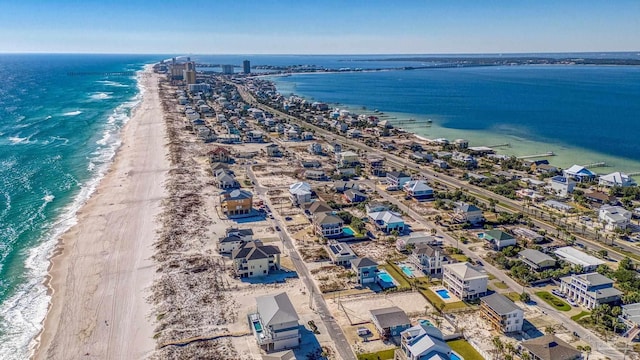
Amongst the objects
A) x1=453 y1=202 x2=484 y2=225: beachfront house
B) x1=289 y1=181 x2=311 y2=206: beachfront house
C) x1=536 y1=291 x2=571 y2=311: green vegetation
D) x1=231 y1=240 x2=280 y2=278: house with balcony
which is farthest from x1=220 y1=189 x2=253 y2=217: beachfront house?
x1=536 y1=291 x2=571 y2=311: green vegetation

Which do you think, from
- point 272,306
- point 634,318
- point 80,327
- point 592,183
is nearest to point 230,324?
point 272,306

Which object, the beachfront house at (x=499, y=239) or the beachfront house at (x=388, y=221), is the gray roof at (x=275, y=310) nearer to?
the beachfront house at (x=388, y=221)

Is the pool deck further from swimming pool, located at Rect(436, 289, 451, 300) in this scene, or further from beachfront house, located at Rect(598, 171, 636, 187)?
beachfront house, located at Rect(598, 171, 636, 187)

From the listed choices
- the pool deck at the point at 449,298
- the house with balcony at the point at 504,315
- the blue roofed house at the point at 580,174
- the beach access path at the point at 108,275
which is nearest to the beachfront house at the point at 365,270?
the pool deck at the point at 449,298

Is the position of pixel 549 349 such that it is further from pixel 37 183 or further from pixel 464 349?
pixel 37 183

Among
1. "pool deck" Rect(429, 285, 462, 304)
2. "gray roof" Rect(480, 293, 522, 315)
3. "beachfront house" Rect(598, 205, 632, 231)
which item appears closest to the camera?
"gray roof" Rect(480, 293, 522, 315)

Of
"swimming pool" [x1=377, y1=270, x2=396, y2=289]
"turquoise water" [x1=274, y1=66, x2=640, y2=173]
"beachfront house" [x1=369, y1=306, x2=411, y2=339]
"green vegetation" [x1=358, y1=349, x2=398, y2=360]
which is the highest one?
"turquoise water" [x1=274, y1=66, x2=640, y2=173]

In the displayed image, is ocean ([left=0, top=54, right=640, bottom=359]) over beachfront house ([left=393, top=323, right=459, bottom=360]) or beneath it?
over

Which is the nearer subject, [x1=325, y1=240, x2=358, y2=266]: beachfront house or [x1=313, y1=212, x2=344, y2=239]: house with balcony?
[x1=325, y1=240, x2=358, y2=266]: beachfront house
